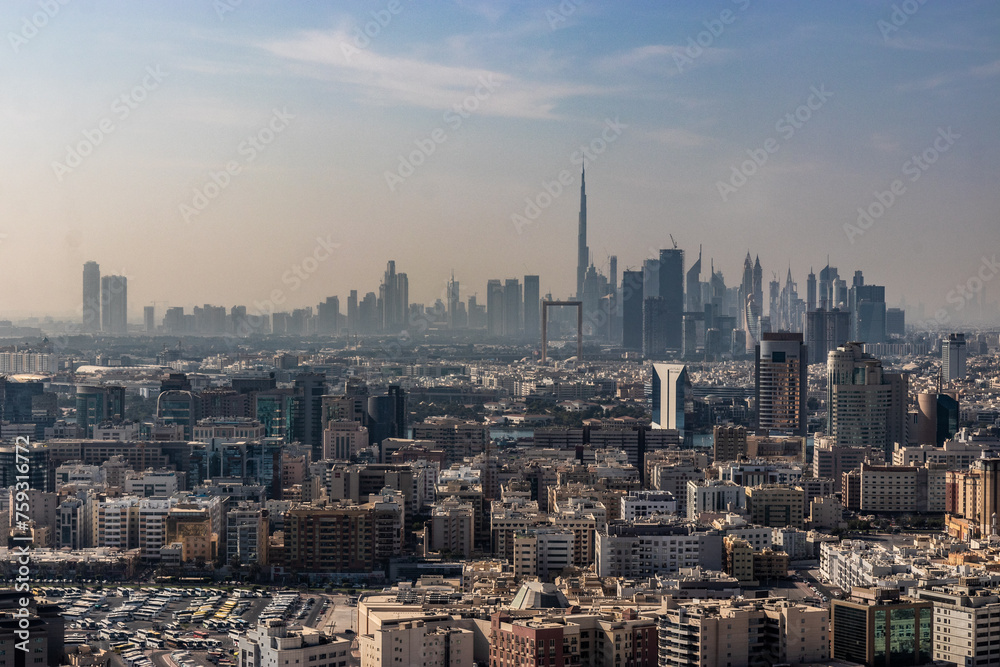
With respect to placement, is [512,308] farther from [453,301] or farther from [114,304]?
[114,304]

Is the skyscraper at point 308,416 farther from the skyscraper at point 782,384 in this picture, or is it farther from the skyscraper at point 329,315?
the skyscraper at point 329,315

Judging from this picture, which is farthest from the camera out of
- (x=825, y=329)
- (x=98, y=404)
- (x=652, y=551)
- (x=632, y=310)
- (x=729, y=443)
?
(x=632, y=310)

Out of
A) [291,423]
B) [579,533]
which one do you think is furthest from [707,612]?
[291,423]

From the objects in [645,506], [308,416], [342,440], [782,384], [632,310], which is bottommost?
[645,506]

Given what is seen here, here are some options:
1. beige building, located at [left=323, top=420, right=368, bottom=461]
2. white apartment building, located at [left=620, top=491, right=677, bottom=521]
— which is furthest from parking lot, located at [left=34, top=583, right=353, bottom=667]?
beige building, located at [left=323, top=420, right=368, bottom=461]

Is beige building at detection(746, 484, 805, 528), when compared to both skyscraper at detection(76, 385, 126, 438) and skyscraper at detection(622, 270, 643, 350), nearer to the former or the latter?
skyscraper at detection(76, 385, 126, 438)

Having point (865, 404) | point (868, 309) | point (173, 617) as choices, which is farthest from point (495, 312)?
point (173, 617)
